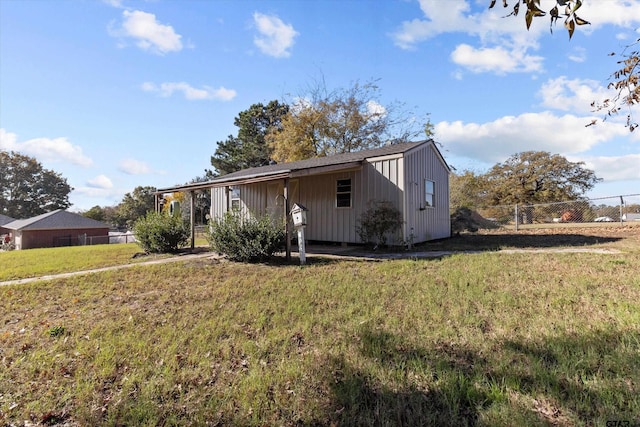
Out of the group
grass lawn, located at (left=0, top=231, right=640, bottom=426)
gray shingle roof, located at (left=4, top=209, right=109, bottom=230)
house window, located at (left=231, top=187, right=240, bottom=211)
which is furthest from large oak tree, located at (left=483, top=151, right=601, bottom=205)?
gray shingle roof, located at (left=4, top=209, right=109, bottom=230)

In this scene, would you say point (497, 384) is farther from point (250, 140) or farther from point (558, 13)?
point (250, 140)

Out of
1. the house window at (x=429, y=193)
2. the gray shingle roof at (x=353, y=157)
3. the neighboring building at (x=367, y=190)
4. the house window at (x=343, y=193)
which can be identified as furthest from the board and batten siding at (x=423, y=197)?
the house window at (x=343, y=193)

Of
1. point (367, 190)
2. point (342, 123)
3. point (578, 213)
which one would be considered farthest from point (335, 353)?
point (342, 123)

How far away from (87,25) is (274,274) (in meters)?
7.65

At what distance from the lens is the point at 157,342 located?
3.01 meters

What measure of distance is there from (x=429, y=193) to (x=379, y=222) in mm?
3160

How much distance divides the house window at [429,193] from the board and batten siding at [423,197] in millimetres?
139

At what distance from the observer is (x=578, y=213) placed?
1803cm

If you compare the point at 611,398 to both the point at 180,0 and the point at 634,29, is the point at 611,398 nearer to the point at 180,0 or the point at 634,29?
the point at 634,29

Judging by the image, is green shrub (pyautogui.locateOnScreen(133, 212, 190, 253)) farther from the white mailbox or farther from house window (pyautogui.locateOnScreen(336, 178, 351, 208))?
house window (pyautogui.locateOnScreen(336, 178, 351, 208))

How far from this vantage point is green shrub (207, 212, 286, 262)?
7.25 meters

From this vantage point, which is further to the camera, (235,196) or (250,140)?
(250,140)

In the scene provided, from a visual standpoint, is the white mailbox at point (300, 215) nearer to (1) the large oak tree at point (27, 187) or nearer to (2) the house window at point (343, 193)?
(2) the house window at point (343, 193)

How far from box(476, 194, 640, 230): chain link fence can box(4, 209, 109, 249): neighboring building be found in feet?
117
